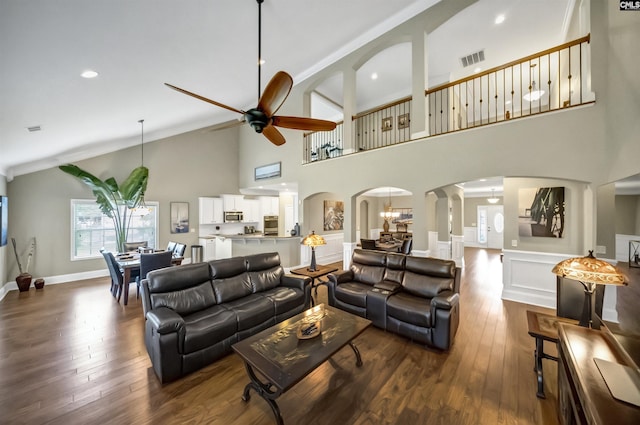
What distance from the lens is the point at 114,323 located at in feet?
11.8

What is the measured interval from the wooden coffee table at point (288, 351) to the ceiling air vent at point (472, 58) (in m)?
6.70

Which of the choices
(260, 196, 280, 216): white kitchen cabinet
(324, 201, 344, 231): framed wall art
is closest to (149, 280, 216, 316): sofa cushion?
(324, 201, 344, 231): framed wall art

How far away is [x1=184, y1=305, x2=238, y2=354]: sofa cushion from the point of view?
2428 millimetres

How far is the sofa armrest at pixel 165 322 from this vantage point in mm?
2274

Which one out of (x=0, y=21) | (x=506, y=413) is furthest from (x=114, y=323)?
(x=506, y=413)

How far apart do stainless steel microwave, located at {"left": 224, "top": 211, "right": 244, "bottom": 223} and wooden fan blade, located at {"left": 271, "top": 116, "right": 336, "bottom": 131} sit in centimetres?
617

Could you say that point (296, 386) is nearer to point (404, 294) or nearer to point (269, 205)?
point (404, 294)

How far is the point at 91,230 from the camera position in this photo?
249 inches

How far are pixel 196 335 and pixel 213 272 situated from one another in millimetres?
1016

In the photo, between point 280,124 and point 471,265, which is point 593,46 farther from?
point 471,265

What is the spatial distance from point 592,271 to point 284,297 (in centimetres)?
318

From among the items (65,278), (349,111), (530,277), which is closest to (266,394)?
(530,277)

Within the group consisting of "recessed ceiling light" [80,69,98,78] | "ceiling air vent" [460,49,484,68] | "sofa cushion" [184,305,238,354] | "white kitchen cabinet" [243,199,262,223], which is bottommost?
"sofa cushion" [184,305,238,354]

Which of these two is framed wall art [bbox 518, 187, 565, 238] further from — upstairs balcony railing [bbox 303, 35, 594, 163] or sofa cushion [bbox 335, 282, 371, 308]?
sofa cushion [bbox 335, 282, 371, 308]
